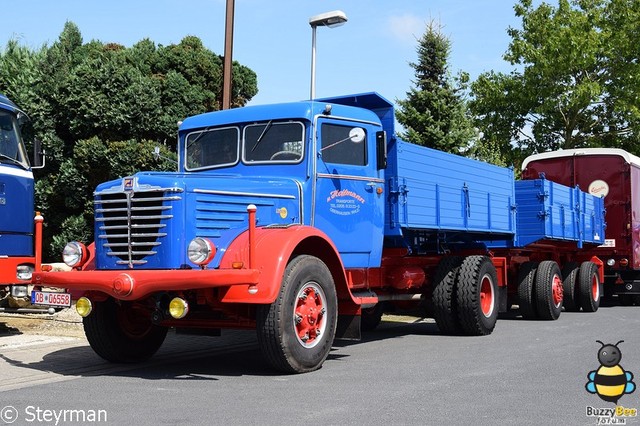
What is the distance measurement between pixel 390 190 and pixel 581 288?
7.97m

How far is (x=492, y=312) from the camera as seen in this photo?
11.7 meters

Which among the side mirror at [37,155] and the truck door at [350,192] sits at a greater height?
the side mirror at [37,155]

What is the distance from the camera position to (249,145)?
8820 mm

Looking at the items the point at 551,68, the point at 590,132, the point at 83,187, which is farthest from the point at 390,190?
the point at 590,132

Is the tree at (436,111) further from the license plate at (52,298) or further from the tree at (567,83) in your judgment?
the license plate at (52,298)

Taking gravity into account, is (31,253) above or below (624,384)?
above

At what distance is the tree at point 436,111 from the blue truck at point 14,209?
18.2m

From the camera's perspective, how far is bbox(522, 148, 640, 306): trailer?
1761 centimetres

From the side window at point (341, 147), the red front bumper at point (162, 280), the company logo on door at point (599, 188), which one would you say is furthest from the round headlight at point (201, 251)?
the company logo on door at point (599, 188)

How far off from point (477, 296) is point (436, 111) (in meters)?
18.2

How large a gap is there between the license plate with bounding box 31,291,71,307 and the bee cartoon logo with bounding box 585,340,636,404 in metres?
4.78

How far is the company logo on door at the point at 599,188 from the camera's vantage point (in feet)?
58.9

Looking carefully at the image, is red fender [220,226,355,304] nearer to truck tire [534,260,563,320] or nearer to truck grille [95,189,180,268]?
truck grille [95,189,180,268]

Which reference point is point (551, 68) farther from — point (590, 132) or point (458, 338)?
point (458, 338)
